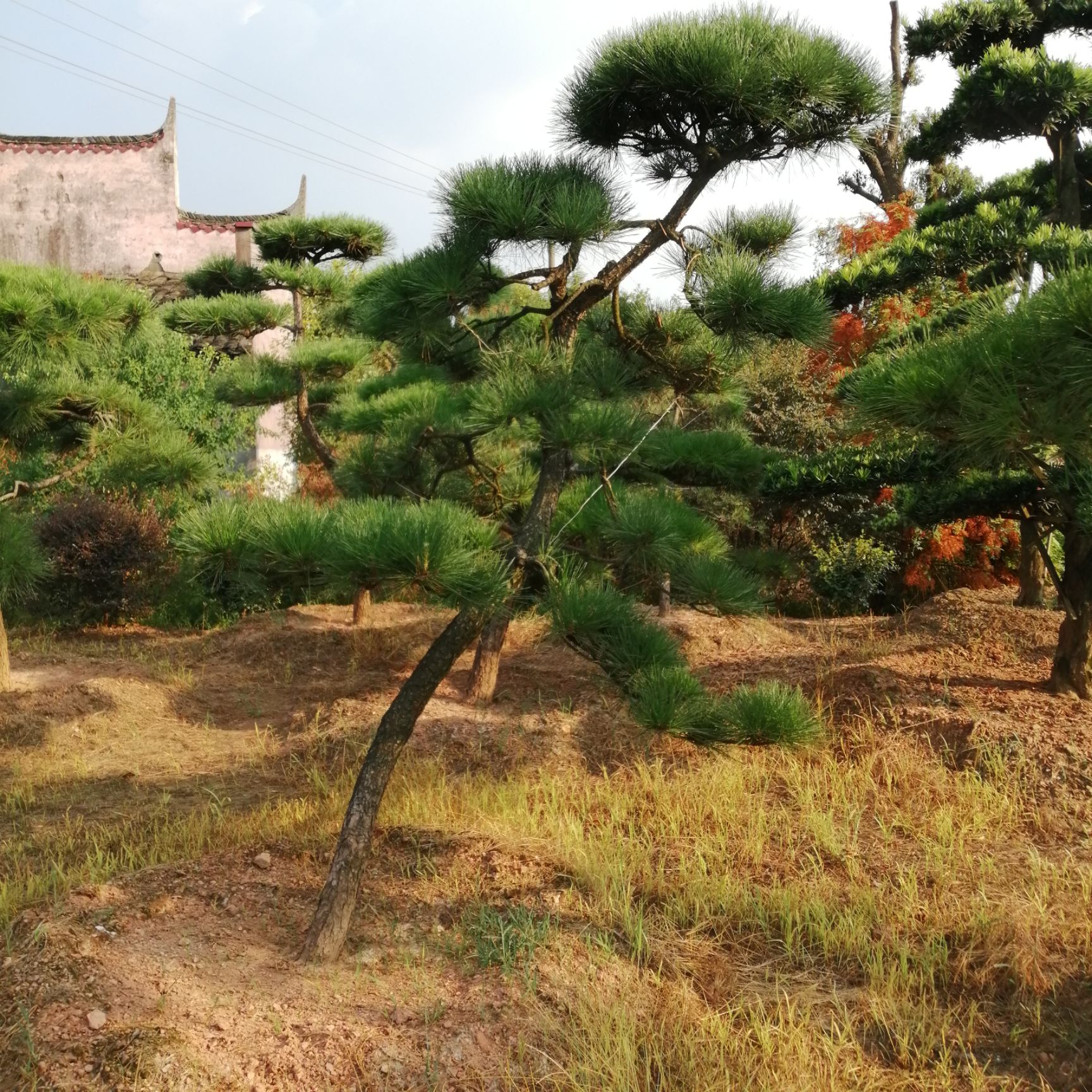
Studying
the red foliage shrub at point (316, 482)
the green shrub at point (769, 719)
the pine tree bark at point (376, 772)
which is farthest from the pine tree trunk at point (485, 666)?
the red foliage shrub at point (316, 482)

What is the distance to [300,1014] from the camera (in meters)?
2.83

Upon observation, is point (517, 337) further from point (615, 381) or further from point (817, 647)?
point (817, 647)

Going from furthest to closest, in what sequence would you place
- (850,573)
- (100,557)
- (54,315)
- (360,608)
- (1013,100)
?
(850,573)
(100,557)
(360,608)
(1013,100)
(54,315)

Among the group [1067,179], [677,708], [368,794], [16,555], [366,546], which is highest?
[1067,179]

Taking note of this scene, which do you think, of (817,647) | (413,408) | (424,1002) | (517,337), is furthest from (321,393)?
(424,1002)

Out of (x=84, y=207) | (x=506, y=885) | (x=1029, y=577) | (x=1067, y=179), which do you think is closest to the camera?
(x=506, y=885)

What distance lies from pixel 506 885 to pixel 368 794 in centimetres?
71

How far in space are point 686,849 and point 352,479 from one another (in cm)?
312

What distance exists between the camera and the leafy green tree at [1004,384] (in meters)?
3.49

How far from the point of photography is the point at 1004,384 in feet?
12.2

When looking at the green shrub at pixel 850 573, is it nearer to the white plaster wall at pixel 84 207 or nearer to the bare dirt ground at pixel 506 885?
the bare dirt ground at pixel 506 885

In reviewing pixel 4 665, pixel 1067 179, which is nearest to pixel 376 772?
pixel 4 665

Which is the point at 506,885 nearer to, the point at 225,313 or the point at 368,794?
the point at 368,794

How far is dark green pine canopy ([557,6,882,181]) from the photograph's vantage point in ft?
10.6
